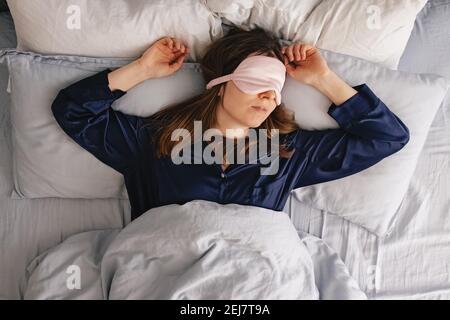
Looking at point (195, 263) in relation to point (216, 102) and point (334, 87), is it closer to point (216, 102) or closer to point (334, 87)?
point (216, 102)

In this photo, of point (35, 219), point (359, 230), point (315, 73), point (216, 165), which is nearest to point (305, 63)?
point (315, 73)

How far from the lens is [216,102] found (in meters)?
1.40

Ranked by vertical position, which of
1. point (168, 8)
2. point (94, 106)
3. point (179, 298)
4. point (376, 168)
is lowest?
point (179, 298)

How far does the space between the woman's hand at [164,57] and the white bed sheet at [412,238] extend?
452mm

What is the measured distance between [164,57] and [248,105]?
0.26m

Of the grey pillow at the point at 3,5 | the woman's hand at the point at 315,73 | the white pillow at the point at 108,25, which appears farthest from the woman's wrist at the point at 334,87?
the grey pillow at the point at 3,5

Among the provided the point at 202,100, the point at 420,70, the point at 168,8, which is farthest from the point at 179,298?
the point at 420,70

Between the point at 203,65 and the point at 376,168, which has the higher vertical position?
the point at 203,65

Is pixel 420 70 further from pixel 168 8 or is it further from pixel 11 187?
pixel 11 187

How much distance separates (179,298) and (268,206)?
329 mm

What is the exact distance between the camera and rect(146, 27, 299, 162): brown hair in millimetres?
1382

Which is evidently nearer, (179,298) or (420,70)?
(179,298)
